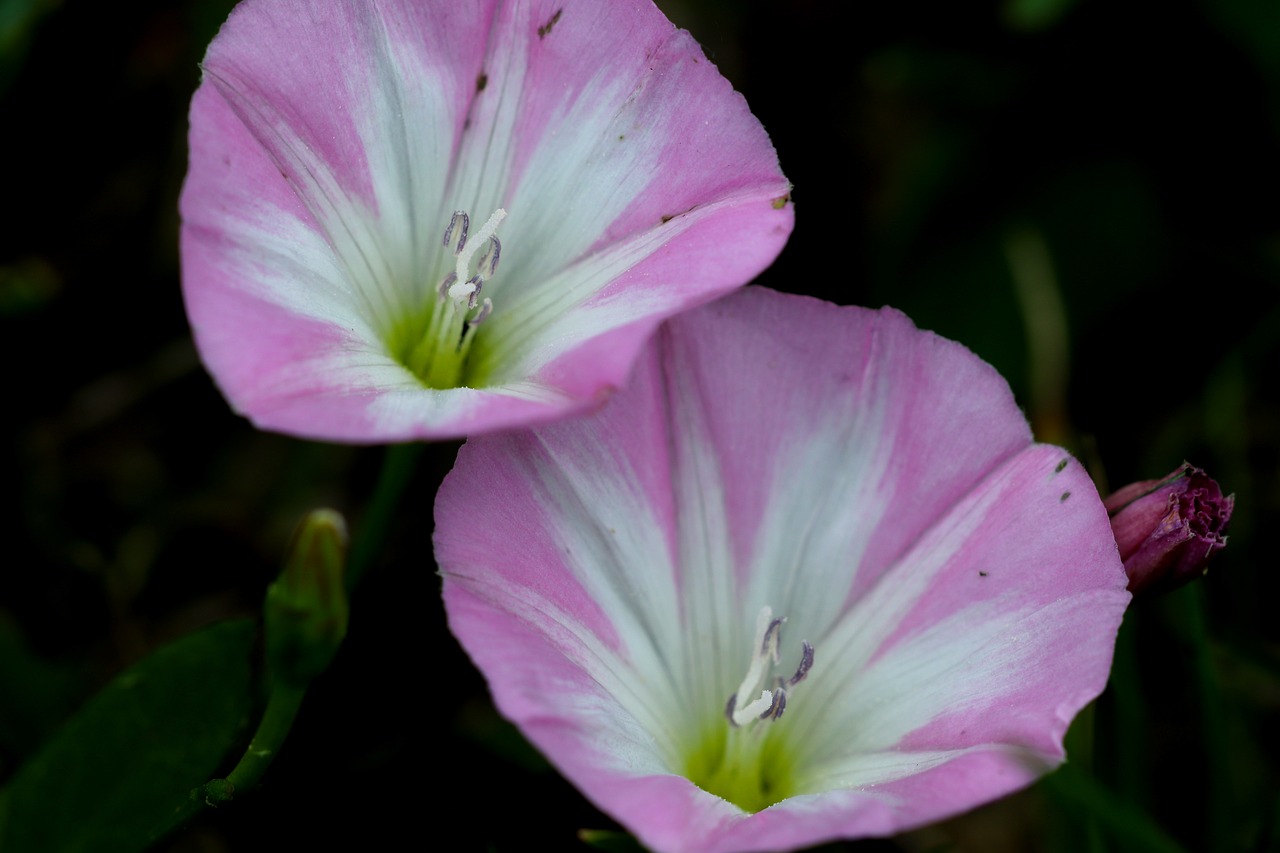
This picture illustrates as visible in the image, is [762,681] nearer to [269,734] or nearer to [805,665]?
[805,665]

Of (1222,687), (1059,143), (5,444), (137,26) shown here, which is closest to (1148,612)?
(1222,687)

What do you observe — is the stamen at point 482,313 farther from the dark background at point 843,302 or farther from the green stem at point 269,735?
the dark background at point 843,302

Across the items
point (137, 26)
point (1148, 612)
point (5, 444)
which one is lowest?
point (5, 444)

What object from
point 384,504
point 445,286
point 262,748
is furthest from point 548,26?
point 262,748

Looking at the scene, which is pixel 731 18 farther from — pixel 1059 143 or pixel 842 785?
pixel 842 785

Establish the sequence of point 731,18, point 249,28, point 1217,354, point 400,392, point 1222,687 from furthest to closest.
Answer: point 731,18
point 1217,354
point 1222,687
point 249,28
point 400,392

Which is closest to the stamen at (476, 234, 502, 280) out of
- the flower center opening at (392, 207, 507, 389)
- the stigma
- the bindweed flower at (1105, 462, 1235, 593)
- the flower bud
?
the flower center opening at (392, 207, 507, 389)

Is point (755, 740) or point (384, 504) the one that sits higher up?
point (384, 504)

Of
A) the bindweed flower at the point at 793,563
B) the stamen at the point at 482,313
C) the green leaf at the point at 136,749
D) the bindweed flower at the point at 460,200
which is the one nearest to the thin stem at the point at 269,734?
the green leaf at the point at 136,749
